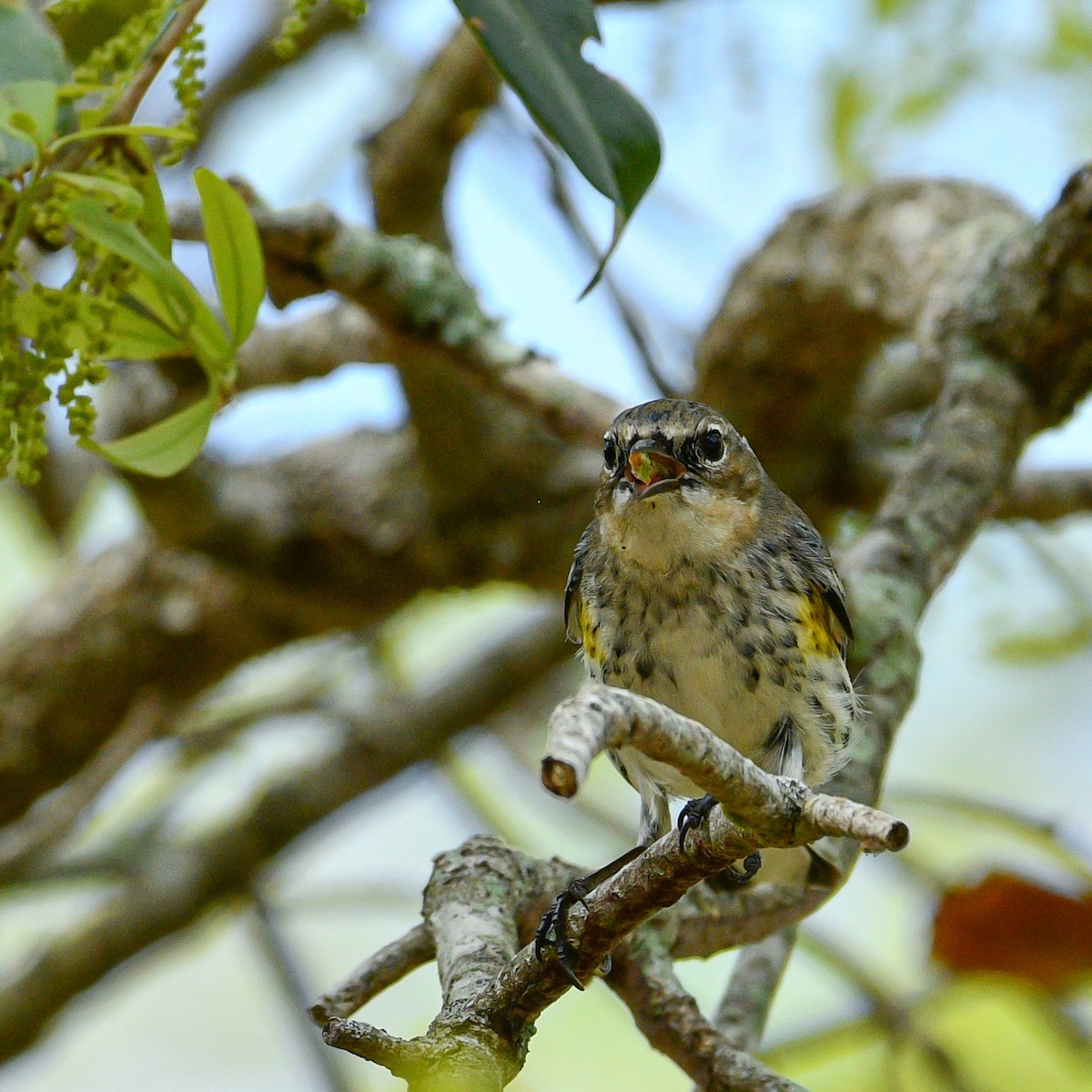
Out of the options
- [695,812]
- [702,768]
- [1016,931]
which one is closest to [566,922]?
[695,812]

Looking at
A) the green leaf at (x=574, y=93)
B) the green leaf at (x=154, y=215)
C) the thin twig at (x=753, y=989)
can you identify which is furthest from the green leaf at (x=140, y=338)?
the thin twig at (x=753, y=989)

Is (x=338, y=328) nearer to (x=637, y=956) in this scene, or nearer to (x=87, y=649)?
(x=87, y=649)

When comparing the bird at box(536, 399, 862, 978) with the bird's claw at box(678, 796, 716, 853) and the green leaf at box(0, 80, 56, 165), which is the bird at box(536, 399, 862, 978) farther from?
the green leaf at box(0, 80, 56, 165)

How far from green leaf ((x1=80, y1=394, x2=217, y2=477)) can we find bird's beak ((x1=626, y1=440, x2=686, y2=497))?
756 mm

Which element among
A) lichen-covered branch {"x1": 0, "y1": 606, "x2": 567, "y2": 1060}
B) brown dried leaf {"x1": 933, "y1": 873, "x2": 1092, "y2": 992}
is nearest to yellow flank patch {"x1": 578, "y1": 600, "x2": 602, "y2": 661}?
brown dried leaf {"x1": 933, "y1": 873, "x2": 1092, "y2": 992}

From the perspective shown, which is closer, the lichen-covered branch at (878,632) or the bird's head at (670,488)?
the lichen-covered branch at (878,632)

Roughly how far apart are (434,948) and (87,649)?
2.67 m

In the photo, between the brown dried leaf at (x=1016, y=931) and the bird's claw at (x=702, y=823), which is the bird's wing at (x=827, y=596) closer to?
the bird's claw at (x=702, y=823)

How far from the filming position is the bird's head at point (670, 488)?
2291 millimetres

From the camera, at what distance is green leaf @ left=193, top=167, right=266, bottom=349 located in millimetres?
1916

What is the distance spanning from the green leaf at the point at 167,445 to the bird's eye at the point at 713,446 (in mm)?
897

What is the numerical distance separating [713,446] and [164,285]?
3.44 feet

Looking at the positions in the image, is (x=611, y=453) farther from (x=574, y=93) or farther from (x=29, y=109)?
(x=29, y=109)

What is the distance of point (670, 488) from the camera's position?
2279 mm
